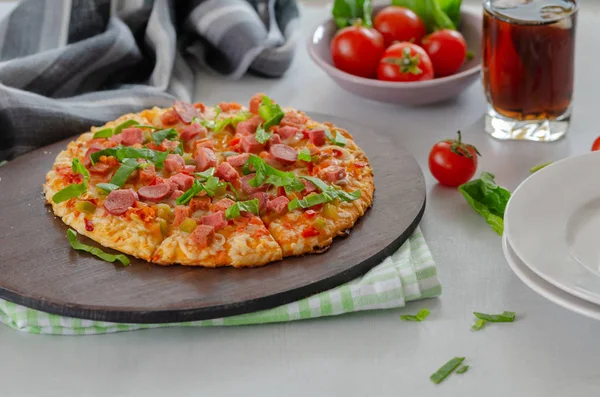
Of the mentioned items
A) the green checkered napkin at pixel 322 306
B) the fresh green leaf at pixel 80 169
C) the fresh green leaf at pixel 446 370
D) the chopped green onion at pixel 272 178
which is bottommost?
the fresh green leaf at pixel 446 370

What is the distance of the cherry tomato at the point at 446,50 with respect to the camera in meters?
3.72

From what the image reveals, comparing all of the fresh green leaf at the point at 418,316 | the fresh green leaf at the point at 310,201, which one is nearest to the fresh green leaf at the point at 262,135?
the fresh green leaf at the point at 310,201

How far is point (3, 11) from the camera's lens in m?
5.04

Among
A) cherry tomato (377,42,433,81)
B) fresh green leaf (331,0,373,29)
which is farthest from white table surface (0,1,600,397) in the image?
fresh green leaf (331,0,373,29)

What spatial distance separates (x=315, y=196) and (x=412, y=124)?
1065 millimetres

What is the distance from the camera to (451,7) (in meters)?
3.97

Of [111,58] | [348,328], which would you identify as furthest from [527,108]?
[111,58]

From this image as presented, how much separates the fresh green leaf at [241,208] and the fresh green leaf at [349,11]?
1.47 metres

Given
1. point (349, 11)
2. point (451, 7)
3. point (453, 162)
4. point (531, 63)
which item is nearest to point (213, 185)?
point (453, 162)

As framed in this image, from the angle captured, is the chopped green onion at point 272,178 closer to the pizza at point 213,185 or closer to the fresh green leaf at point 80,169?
the pizza at point 213,185

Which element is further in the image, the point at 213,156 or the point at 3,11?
the point at 3,11

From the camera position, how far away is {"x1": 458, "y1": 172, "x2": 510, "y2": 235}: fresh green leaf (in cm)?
297

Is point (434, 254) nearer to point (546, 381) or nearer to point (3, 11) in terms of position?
point (546, 381)

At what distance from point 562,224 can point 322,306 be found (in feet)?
2.40
